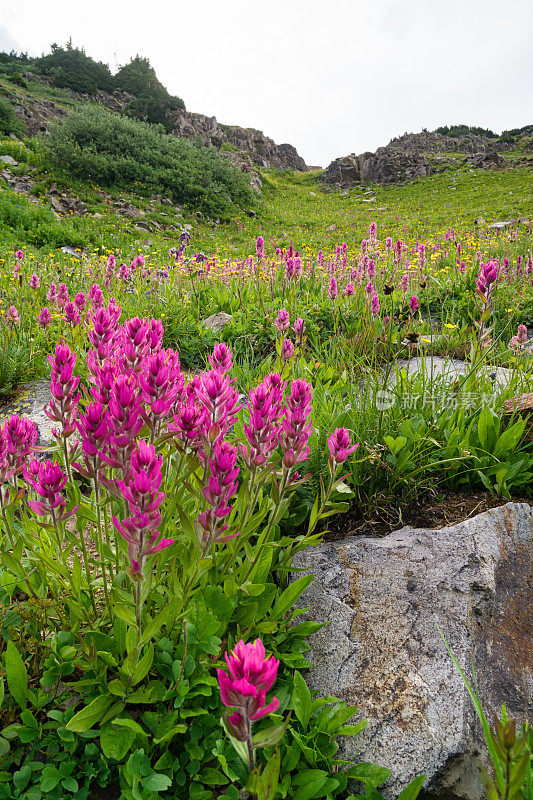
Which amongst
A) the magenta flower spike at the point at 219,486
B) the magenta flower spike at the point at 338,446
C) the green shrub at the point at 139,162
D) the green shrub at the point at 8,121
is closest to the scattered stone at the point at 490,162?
the green shrub at the point at 139,162

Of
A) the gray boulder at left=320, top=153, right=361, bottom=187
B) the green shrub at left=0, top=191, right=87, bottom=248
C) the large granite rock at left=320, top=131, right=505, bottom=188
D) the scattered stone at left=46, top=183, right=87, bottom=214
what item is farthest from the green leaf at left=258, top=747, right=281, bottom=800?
the gray boulder at left=320, top=153, right=361, bottom=187

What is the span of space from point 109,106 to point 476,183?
36.9 meters

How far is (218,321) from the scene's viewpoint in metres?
5.31

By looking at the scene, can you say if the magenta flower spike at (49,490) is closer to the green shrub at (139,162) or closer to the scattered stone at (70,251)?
the scattered stone at (70,251)

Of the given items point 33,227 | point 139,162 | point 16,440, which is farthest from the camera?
point 139,162

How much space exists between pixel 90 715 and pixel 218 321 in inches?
172

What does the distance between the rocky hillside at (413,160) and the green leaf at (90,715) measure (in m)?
42.6

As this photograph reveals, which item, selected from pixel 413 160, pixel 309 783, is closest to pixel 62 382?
pixel 309 783

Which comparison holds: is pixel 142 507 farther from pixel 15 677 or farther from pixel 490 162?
pixel 490 162

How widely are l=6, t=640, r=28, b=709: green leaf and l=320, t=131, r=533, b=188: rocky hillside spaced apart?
140 ft

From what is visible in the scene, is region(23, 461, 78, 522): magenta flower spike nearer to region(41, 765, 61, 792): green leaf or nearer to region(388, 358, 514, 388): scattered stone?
region(41, 765, 61, 792): green leaf

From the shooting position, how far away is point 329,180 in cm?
4362

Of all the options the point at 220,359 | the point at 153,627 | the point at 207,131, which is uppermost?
the point at 207,131

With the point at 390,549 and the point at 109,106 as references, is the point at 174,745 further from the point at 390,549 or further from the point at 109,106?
the point at 109,106
